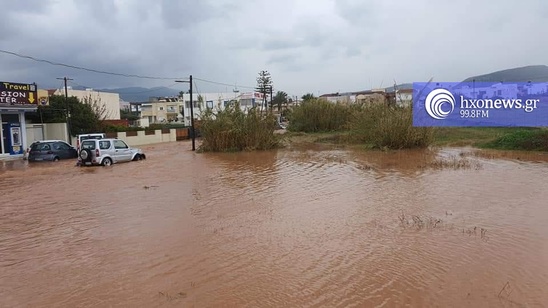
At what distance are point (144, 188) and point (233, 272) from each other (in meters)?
7.89

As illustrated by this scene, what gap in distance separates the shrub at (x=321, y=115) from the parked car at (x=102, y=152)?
21.8m

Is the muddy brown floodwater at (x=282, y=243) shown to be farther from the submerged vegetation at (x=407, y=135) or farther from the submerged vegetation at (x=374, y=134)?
the submerged vegetation at (x=407, y=135)

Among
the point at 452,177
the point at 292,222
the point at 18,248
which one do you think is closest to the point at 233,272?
the point at 292,222

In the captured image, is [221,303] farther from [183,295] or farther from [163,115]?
[163,115]

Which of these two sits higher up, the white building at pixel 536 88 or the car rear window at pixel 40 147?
the white building at pixel 536 88

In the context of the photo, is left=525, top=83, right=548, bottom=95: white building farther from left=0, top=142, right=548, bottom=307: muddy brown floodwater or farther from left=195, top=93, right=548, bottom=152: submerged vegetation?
left=0, top=142, right=548, bottom=307: muddy brown floodwater

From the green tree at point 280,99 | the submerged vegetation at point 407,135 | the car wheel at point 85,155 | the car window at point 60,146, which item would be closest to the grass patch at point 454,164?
the submerged vegetation at point 407,135

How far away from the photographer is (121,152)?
20.3 meters

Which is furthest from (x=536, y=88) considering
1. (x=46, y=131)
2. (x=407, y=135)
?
(x=46, y=131)

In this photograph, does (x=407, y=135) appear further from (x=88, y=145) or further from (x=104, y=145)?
(x=88, y=145)

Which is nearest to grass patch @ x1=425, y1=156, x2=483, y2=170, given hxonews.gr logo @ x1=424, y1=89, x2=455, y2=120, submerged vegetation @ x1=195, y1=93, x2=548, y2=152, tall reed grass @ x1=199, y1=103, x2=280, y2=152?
submerged vegetation @ x1=195, y1=93, x2=548, y2=152

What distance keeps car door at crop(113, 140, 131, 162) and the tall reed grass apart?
5.86 metres

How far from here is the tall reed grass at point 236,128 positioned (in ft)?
82.7

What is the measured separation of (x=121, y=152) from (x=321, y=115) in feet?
73.9
